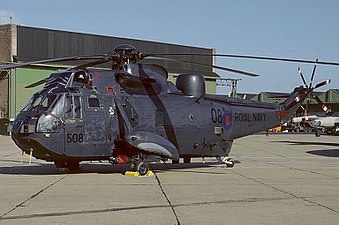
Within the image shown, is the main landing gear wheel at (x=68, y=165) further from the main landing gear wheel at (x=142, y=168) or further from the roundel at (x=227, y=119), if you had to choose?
the roundel at (x=227, y=119)

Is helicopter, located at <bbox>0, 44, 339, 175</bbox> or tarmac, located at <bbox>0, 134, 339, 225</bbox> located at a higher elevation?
helicopter, located at <bbox>0, 44, 339, 175</bbox>

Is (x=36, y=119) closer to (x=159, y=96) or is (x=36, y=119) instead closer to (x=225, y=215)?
(x=159, y=96)

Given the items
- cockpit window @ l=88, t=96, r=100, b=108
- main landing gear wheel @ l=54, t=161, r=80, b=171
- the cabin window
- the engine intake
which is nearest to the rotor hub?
cockpit window @ l=88, t=96, r=100, b=108

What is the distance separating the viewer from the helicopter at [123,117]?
15.7 m

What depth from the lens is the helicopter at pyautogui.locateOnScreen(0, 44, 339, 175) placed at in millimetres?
15742

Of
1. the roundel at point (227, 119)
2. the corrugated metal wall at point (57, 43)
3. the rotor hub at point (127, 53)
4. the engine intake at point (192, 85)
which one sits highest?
the corrugated metal wall at point (57, 43)

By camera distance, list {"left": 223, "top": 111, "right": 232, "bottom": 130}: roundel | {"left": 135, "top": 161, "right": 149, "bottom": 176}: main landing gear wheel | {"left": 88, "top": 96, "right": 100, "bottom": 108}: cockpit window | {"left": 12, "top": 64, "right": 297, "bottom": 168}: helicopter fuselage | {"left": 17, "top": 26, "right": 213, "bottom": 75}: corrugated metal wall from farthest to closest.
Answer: {"left": 17, "top": 26, "right": 213, "bottom": 75}: corrugated metal wall
{"left": 223, "top": 111, "right": 232, "bottom": 130}: roundel
{"left": 135, "top": 161, "right": 149, "bottom": 176}: main landing gear wheel
{"left": 88, "top": 96, "right": 100, "bottom": 108}: cockpit window
{"left": 12, "top": 64, "right": 297, "bottom": 168}: helicopter fuselage

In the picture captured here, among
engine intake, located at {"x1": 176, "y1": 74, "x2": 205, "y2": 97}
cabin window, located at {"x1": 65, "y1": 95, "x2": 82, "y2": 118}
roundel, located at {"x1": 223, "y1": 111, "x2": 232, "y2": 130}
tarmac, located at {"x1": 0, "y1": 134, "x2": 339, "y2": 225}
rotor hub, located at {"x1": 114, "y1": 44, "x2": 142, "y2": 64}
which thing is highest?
rotor hub, located at {"x1": 114, "y1": 44, "x2": 142, "y2": 64}

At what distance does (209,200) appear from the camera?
1120 cm

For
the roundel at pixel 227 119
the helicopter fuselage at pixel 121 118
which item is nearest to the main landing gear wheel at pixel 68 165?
the helicopter fuselage at pixel 121 118

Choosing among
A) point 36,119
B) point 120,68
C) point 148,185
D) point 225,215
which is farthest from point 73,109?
point 225,215

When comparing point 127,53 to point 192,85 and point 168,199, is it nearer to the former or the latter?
point 192,85

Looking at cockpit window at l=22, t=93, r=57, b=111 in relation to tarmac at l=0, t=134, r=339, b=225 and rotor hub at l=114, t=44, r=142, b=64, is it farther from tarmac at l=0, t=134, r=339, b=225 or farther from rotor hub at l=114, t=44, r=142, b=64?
rotor hub at l=114, t=44, r=142, b=64

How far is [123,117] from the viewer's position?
1697cm
